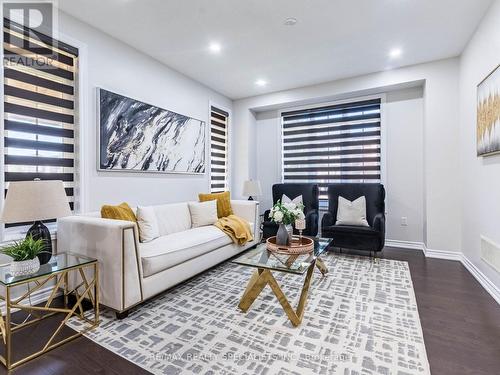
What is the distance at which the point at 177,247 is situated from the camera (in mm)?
2578

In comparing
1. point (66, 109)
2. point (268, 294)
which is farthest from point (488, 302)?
point (66, 109)

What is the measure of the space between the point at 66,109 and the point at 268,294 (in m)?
2.77

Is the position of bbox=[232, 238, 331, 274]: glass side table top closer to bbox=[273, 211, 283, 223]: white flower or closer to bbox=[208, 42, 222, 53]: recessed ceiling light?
bbox=[273, 211, 283, 223]: white flower

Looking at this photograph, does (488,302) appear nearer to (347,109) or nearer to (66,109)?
(347,109)

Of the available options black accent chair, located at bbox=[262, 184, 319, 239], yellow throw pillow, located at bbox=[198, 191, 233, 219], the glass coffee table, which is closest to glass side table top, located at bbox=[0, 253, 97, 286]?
the glass coffee table

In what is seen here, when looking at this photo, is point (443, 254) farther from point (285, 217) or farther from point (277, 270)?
point (277, 270)

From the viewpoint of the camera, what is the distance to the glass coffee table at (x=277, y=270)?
2014 millimetres

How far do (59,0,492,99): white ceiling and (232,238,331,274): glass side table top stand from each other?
2382 mm

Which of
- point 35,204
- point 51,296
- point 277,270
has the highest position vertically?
point 35,204

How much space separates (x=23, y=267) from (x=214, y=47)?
9.75 feet

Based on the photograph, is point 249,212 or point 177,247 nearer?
point 177,247

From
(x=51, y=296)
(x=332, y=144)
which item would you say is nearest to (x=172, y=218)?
(x=51, y=296)

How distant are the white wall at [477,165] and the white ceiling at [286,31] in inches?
10.0

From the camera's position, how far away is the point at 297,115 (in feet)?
16.8
